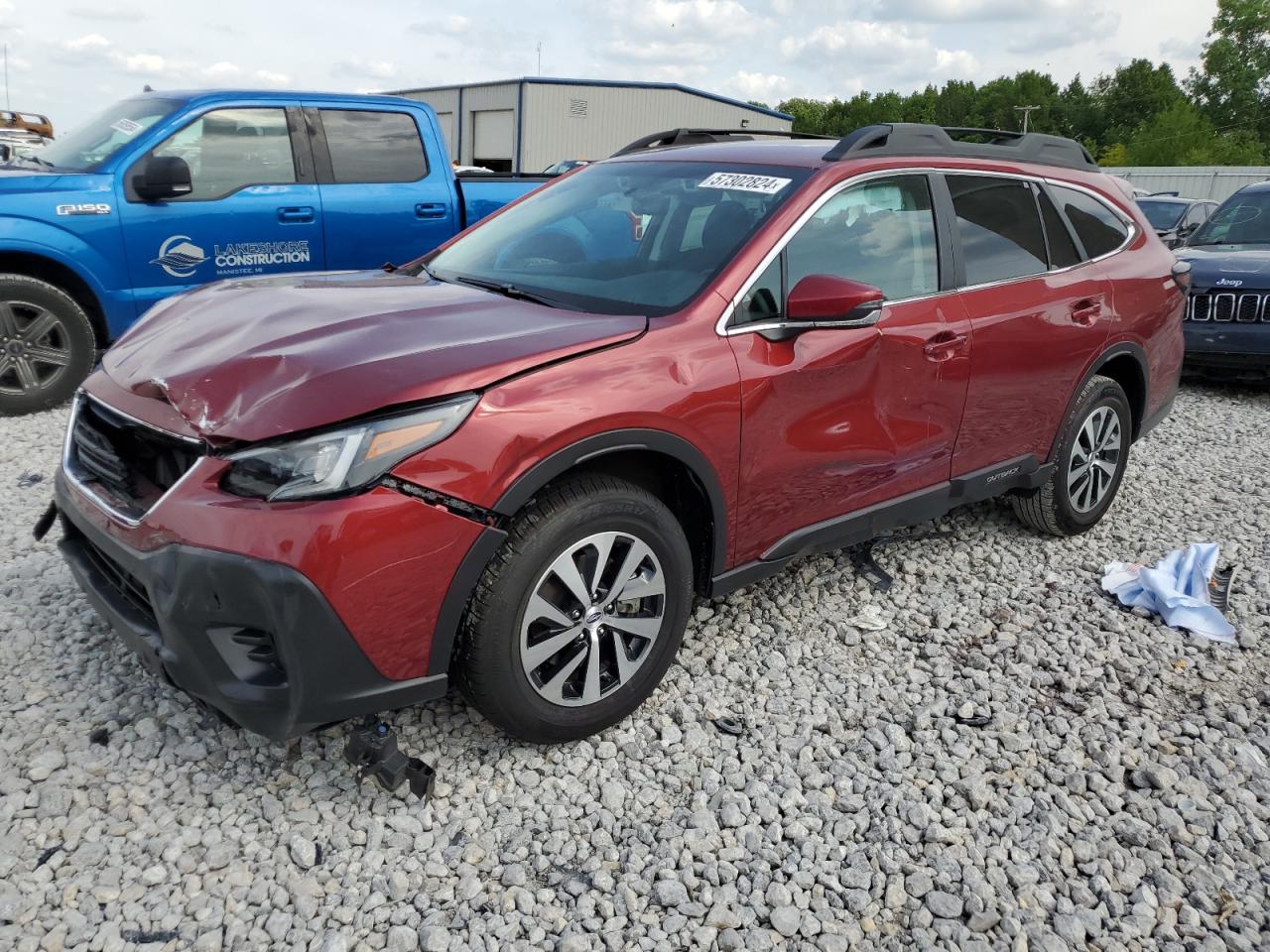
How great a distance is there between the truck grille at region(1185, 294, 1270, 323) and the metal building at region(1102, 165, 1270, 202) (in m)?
25.1

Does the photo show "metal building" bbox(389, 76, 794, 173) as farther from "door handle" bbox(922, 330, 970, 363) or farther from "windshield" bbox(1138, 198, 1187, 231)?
"door handle" bbox(922, 330, 970, 363)

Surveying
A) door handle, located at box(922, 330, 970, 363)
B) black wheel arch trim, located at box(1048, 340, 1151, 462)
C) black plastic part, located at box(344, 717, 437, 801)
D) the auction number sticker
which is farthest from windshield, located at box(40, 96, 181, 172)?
black wheel arch trim, located at box(1048, 340, 1151, 462)

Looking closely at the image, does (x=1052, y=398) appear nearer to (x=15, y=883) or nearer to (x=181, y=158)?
(x=15, y=883)

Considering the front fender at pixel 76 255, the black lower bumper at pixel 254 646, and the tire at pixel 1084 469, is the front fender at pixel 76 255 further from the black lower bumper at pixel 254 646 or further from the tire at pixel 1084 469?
the tire at pixel 1084 469

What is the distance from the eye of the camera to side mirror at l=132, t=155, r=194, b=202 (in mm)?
5703

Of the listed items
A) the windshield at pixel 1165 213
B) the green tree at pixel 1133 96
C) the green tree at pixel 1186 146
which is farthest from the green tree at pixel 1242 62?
the windshield at pixel 1165 213

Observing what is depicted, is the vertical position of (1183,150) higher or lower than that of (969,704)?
higher

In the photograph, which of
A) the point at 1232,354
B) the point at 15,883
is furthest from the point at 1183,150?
the point at 15,883

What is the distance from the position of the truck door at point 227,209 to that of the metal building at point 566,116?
31.0 metres

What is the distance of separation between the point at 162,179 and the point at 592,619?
4.53 m

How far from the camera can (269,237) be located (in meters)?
6.23

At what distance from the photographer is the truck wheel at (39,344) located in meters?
5.61

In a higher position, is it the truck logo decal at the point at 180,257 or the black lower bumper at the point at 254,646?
the truck logo decal at the point at 180,257

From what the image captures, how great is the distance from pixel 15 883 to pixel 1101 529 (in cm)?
479
